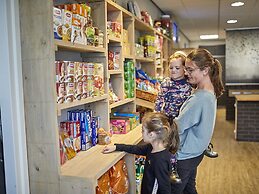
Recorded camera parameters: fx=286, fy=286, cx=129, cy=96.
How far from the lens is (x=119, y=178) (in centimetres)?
203

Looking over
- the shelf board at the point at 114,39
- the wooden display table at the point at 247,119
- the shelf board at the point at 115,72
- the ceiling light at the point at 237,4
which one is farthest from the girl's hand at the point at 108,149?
the wooden display table at the point at 247,119

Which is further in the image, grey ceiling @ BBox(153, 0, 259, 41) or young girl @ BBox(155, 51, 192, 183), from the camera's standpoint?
grey ceiling @ BBox(153, 0, 259, 41)

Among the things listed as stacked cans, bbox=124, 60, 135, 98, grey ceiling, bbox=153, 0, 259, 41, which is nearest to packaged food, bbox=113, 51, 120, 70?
stacked cans, bbox=124, 60, 135, 98

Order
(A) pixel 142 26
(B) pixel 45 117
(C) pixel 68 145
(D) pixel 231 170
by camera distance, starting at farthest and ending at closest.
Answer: (D) pixel 231 170
(A) pixel 142 26
(C) pixel 68 145
(B) pixel 45 117

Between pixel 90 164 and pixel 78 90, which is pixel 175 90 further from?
pixel 90 164

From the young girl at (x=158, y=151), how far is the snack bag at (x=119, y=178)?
0.92 ft

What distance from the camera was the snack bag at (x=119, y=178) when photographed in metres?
1.99

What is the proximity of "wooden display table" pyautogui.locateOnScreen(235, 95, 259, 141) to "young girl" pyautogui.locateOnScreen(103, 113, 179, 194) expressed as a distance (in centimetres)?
385

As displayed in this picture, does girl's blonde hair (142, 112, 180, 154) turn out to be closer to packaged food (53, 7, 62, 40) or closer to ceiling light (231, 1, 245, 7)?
packaged food (53, 7, 62, 40)

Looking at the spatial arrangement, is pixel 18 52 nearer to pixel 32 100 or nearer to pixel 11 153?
pixel 32 100

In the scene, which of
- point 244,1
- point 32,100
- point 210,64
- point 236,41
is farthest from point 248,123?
point 32,100

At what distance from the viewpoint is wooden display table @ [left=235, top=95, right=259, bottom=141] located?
5175 mm

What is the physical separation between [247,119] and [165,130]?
3989mm

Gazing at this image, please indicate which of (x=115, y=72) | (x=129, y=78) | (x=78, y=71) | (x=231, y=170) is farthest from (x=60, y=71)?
(x=231, y=170)
